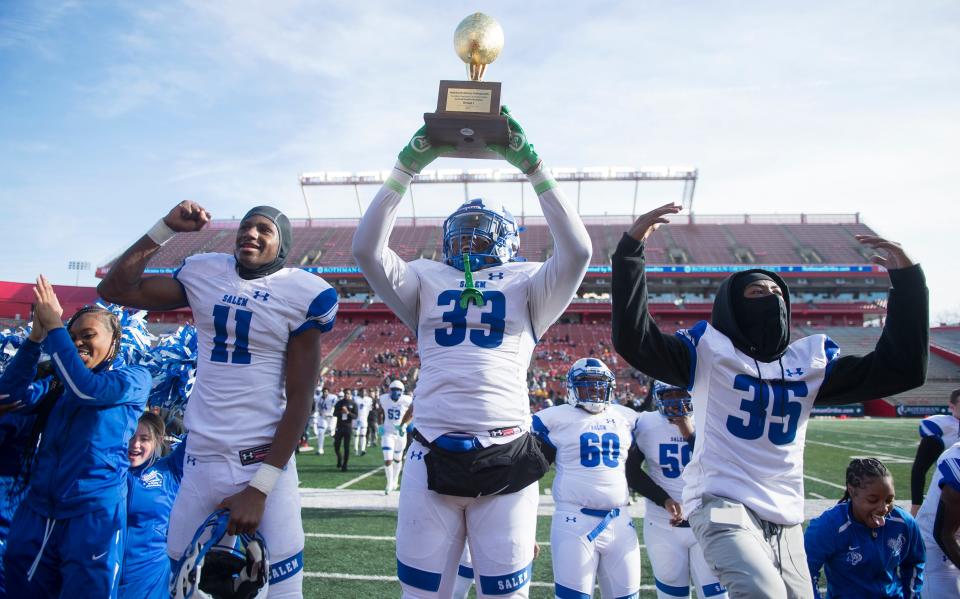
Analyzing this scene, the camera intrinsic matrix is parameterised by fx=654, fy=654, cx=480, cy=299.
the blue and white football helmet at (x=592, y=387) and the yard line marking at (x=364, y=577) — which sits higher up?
the blue and white football helmet at (x=592, y=387)

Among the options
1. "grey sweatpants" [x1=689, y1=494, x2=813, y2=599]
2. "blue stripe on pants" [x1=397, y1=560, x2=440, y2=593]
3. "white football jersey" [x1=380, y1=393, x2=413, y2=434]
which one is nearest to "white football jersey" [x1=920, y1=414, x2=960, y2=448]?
"grey sweatpants" [x1=689, y1=494, x2=813, y2=599]

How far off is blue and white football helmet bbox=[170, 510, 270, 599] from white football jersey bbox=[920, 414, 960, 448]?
557 cm

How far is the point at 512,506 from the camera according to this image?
8.68ft

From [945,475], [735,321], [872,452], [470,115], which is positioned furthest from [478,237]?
[872,452]

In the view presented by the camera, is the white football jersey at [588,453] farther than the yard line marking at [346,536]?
No

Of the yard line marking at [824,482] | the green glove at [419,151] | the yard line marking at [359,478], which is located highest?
the green glove at [419,151]

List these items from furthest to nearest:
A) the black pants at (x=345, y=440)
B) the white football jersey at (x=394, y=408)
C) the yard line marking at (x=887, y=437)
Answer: the yard line marking at (x=887, y=437)
the black pants at (x=345, y=440)
the white football jersey at (x=394, y=408)

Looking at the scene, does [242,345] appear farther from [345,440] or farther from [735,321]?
[345,440]

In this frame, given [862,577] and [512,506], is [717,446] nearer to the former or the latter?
[512,506]

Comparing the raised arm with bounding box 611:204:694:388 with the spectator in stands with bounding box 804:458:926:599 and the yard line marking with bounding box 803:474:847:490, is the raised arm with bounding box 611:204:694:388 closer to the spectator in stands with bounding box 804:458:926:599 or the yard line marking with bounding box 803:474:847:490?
the spectator in stands with bounding box 804:458:926:599

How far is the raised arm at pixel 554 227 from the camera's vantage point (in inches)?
107

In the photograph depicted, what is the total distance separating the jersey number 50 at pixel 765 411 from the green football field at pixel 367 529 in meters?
3.32

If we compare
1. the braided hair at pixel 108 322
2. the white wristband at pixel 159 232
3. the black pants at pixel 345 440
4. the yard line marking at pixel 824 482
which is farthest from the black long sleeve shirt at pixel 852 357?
the black pants at pixel 345 440

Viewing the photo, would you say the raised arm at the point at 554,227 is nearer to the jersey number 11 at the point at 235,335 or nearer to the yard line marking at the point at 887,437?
the jersey number 11 at the point at 235,335
